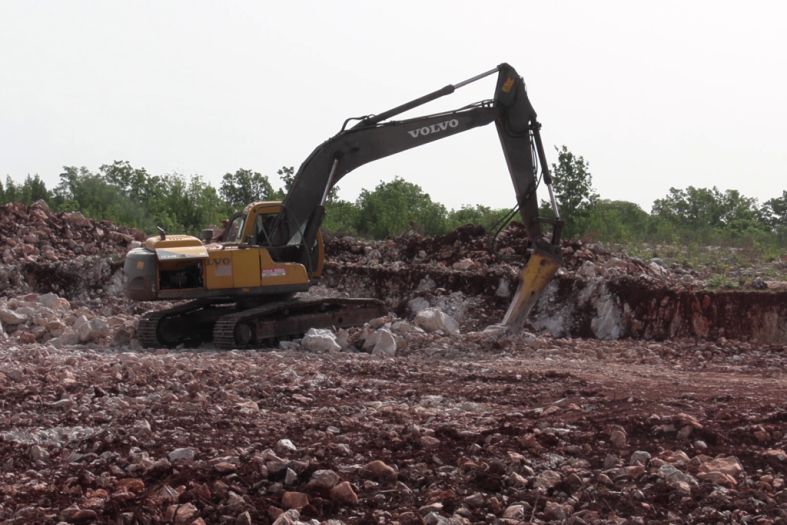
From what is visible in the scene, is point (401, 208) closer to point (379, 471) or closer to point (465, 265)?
point (465, 265)

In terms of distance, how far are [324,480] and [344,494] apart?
0.21 m

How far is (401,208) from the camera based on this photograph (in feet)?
96.2

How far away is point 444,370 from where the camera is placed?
435 inches

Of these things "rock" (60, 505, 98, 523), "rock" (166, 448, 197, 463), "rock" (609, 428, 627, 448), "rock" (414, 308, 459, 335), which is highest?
"rock" (414, 308, 459, 335)

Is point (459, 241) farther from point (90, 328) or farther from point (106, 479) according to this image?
point (106, 479)

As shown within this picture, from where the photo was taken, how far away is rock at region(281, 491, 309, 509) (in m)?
5.82

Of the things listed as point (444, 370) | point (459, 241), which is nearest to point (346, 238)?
point (459, 241)

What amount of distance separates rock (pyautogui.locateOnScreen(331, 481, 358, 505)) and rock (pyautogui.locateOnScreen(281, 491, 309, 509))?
15cm

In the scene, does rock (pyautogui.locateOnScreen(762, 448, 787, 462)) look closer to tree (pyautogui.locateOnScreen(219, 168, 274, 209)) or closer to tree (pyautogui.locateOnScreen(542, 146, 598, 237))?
tree (pyautogui.locateOnScreen(542, 146, 598, 237))

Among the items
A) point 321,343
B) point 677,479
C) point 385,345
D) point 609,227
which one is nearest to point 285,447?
point 677,479

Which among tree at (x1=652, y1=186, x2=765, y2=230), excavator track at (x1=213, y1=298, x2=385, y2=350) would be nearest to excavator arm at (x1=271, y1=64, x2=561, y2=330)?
excavator track at (x1=213, y1=298, x2=385, y2=350)

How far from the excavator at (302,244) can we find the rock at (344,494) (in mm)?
8071

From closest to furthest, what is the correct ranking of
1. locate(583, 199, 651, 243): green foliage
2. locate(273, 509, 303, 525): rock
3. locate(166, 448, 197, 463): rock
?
locate(273, 509, 303, 525): rock < locate(166, 448, 197, 463): rock < locate(583, 199, 651, 243): green foliage

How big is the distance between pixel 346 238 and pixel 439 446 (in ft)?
54.1
